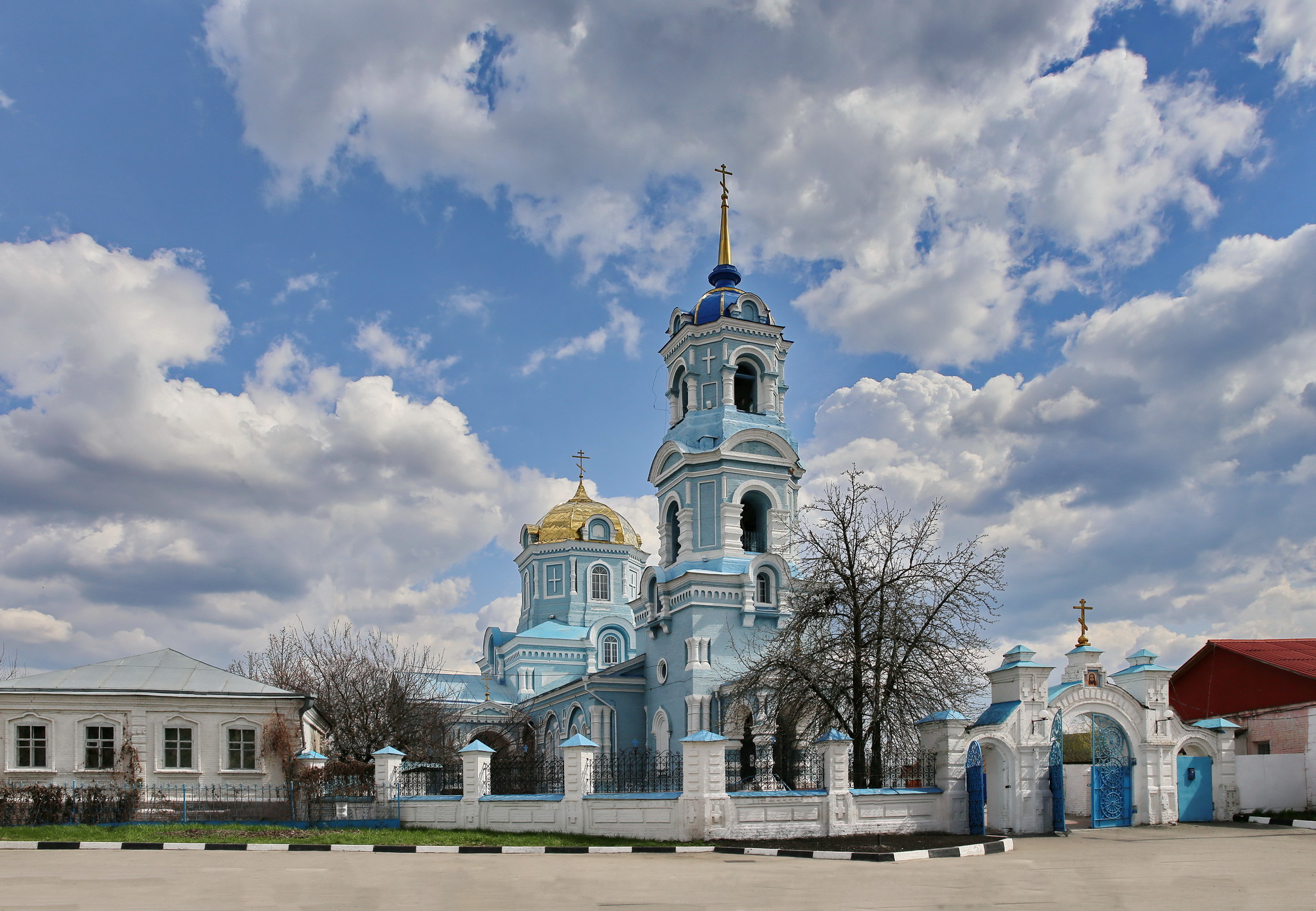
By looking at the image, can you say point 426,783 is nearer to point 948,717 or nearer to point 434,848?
point 434,848

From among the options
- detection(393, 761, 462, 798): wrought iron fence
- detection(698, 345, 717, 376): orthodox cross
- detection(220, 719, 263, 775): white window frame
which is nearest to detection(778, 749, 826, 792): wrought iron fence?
detection(393, 761, 462, 798): wrought iron fence

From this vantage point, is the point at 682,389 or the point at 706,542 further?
the point at 682,389

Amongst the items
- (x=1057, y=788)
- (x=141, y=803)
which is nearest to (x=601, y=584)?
(x=141, y=803)

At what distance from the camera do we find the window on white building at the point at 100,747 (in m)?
20.9

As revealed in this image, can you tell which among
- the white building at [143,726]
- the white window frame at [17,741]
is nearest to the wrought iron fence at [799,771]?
the white building at [143,726]

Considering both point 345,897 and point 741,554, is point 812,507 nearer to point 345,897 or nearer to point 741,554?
point 741,554

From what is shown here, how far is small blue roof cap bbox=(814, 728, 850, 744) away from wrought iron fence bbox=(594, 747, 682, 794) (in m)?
2.57

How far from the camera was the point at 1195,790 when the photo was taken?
67.1 feet

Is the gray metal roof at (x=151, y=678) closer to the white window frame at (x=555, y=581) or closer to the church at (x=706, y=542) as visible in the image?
the church at (x=706, y=542)

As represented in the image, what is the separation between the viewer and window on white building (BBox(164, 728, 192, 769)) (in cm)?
2128

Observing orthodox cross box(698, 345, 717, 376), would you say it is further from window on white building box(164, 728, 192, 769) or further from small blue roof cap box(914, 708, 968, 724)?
window on white building box(164, 728, 192, 769)

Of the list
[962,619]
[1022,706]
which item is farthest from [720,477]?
[1022,706]

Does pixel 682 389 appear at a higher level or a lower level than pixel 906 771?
higher

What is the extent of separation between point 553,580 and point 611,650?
4512mm
